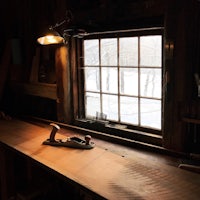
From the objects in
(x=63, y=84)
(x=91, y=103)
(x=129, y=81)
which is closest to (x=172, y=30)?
(x=129, y=81)

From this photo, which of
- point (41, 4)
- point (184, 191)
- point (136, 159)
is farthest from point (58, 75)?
point (184, 191)

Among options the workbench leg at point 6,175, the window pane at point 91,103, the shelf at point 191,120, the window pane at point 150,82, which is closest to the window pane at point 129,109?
the window pane at point 150,82

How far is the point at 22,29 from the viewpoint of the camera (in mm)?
3469

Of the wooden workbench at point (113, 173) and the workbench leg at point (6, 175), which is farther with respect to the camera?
the workbench leg at point (6, 175)

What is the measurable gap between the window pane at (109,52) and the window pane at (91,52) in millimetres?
77

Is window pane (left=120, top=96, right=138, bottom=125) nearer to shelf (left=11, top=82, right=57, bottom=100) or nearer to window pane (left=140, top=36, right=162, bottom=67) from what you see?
window pane (left=140, top=36, right=162, bottom=67)

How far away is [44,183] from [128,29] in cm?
173

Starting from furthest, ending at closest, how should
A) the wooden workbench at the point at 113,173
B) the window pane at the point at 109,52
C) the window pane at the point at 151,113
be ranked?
the window pane at the point at 109,52 < the window pane at the point at 151,113 < the wooden workbench at the point at 113,173

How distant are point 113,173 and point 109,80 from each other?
1091 millimetres

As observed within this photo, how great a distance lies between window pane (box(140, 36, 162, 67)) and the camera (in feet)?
7.19

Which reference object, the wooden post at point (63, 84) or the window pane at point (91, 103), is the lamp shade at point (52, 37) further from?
the window pane at point (91, 103)

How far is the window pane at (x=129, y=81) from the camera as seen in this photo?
239 cm

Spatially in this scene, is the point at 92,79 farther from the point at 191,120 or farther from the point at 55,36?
the point at 191,120

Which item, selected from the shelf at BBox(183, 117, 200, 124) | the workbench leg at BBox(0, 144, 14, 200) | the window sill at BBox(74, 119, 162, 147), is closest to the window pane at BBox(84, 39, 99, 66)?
the window sill at BBox(74, 119, 162, 147)
